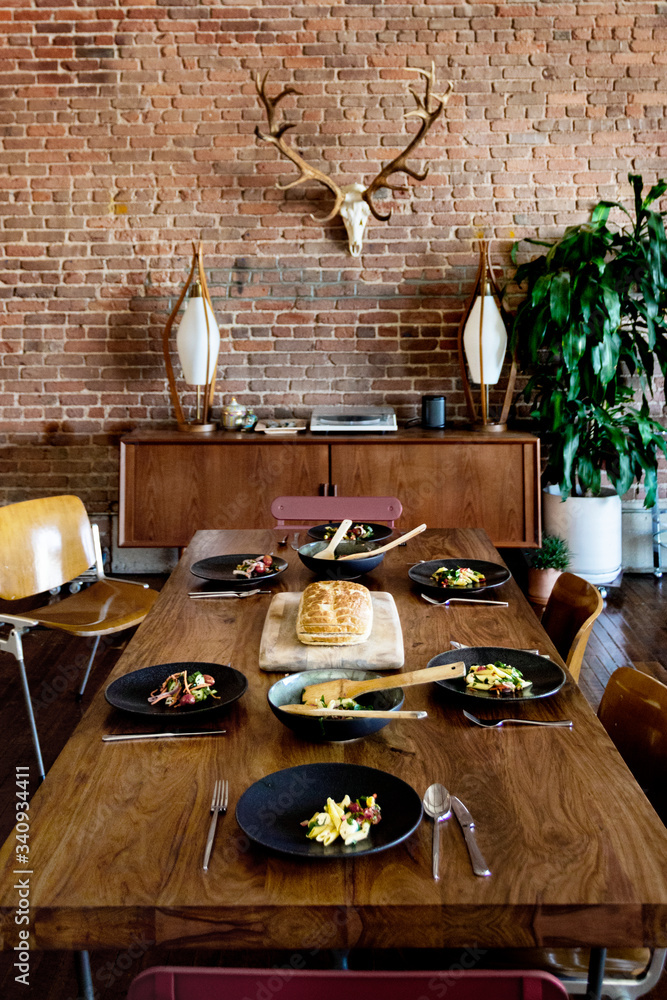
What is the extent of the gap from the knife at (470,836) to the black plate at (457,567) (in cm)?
103

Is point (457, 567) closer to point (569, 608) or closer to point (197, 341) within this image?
point (569, 608)

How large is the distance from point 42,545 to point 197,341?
1.87m

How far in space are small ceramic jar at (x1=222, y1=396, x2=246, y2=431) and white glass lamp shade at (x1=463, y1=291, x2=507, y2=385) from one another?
1.34 meters

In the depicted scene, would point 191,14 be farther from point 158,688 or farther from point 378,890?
point 378,890

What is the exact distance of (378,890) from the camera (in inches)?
41.3

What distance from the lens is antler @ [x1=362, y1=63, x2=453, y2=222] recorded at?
14.6 feet

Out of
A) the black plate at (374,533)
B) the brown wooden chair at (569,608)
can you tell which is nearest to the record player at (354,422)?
the black plate at (374,533)

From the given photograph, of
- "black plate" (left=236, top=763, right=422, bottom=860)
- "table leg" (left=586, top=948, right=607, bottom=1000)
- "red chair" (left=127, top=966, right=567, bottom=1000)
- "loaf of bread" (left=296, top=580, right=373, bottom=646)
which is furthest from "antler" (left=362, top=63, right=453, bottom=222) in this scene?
"red chair" (left=127, top=966, right=567, bottom=1000)

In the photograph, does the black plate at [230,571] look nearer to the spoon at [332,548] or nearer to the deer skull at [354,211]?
the spoon at [332,548]

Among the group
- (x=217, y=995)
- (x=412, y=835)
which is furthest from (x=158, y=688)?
(x=217, y=995)

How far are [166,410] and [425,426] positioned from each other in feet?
5.15

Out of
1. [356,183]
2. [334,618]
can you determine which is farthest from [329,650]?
[356,183]

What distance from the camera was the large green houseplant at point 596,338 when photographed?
4.41 meters

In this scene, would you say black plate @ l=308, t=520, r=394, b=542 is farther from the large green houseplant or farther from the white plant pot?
the white plant pot
